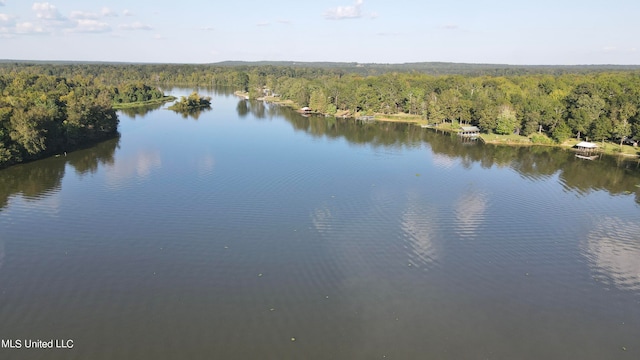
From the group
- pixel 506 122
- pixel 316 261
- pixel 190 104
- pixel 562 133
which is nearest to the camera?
pixel 316 261

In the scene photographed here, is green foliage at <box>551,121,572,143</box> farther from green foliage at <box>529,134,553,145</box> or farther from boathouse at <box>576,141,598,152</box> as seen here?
boathouse at <box>576,141,598,152</box>

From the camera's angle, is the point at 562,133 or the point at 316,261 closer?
the point at 316,261

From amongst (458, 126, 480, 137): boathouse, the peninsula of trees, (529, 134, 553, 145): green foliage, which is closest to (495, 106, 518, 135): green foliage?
(458, 126, 480, 137): boathouse

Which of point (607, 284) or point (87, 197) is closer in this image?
point (607, 284)

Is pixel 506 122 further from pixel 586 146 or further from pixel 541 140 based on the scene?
pixel 586 146

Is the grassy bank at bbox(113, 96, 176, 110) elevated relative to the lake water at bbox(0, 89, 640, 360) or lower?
elevated

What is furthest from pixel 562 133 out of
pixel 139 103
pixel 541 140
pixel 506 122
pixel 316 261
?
pixel 139 103

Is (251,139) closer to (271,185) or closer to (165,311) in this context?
(271,185)

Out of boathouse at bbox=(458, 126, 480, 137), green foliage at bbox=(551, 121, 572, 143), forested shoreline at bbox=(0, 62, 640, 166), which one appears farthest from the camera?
boathouse at bbox=(458, 126, 480, 137)

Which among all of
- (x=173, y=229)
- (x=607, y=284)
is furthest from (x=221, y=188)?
(x=607, y=284)
